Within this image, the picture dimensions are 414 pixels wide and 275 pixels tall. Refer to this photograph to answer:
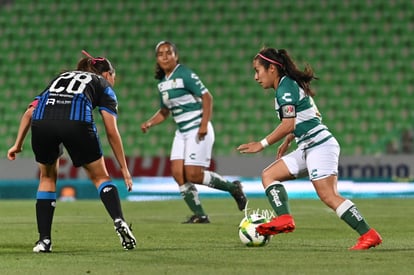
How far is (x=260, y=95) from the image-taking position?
2231 cm

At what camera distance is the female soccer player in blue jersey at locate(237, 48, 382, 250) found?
7.65 m

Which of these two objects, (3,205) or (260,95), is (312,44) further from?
(3,205)

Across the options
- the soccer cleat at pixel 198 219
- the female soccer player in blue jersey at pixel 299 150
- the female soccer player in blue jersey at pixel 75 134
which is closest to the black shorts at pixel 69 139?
the female soccer player in blue jersey at pixel 75 134

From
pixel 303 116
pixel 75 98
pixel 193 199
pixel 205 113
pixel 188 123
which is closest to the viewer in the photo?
pixel 75 98

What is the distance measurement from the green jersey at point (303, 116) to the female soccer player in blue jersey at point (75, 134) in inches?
54.8

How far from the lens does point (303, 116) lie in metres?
7.94

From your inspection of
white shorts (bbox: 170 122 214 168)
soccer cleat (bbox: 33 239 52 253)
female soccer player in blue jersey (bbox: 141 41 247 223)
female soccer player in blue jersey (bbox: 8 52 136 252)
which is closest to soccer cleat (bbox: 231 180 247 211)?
female soccer player in blue jersey (bbox: 141 41 247 223)

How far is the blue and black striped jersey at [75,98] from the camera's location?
7.44 meters

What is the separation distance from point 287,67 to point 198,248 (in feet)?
5.52

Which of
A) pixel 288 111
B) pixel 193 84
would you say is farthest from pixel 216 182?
pixel 288 111

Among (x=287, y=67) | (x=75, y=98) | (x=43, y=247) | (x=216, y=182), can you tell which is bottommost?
(x=216, y=182)

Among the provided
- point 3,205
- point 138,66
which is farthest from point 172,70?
point 138,66

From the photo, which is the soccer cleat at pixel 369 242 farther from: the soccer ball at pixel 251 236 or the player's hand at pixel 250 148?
the player's hand at pixel 250 148

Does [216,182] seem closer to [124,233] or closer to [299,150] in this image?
[299,150]
